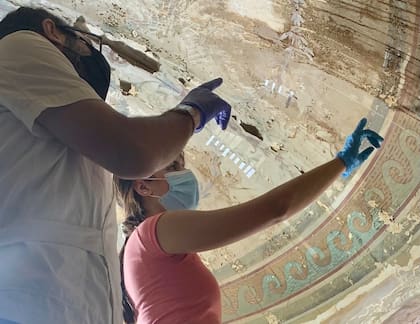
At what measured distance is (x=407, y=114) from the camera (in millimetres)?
1398

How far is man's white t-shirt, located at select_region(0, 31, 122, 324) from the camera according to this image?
1.00m

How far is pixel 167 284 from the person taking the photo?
138 cm

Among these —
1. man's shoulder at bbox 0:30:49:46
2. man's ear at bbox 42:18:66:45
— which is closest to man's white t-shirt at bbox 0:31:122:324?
man's shoulder at bbox 0:30:49:46

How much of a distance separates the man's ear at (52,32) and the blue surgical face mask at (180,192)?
542 millimetres

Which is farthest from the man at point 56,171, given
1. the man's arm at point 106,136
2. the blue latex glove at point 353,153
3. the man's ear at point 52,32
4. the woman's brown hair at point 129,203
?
the woman's brown hair at point 129,203

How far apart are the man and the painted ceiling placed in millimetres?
462

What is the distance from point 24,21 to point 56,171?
350 mm

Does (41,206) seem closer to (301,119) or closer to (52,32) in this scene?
(52,32)

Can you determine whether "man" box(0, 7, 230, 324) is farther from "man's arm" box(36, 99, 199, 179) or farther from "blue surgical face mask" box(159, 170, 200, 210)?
"blue surgical face mask" box(159, 170, 200, 210)

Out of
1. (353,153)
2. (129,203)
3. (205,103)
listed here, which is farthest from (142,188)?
(353,153)

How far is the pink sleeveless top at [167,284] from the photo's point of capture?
1.36m

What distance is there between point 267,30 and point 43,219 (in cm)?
72

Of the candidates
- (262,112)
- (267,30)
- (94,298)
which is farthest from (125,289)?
(267,30)

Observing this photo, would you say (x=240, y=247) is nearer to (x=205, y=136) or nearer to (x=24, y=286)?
(x=205, y=136)
